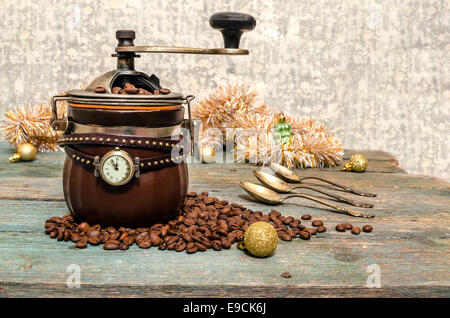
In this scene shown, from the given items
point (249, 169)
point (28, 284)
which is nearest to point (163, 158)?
point (28, 284)

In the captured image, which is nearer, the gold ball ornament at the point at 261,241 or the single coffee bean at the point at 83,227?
the gold ball ornament at the point at 261,241

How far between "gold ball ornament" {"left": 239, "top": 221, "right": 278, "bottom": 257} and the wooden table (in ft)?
0.05

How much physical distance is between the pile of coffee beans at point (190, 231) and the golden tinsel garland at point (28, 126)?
947 millimetres

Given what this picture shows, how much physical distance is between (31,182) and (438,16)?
2.02 metres

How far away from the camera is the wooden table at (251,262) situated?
78 cm

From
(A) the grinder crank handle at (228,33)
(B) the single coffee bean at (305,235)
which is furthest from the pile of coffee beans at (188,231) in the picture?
(A) the grinder crank handle at (228,33)

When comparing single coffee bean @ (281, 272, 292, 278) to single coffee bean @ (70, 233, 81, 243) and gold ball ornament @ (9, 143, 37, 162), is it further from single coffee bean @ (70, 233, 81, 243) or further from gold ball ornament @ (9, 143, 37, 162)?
gold ball ornament @ (9, 143, 37, 162)

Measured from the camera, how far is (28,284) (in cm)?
78

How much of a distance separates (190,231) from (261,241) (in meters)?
0.18

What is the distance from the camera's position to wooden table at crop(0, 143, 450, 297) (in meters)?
0.78

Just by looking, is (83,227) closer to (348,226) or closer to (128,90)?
(128,90)

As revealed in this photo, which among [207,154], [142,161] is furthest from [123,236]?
[207,154]

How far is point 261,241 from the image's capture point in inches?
35.3

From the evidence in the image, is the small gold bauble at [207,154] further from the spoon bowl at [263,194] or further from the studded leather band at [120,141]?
the studded leather band at [120,141]
